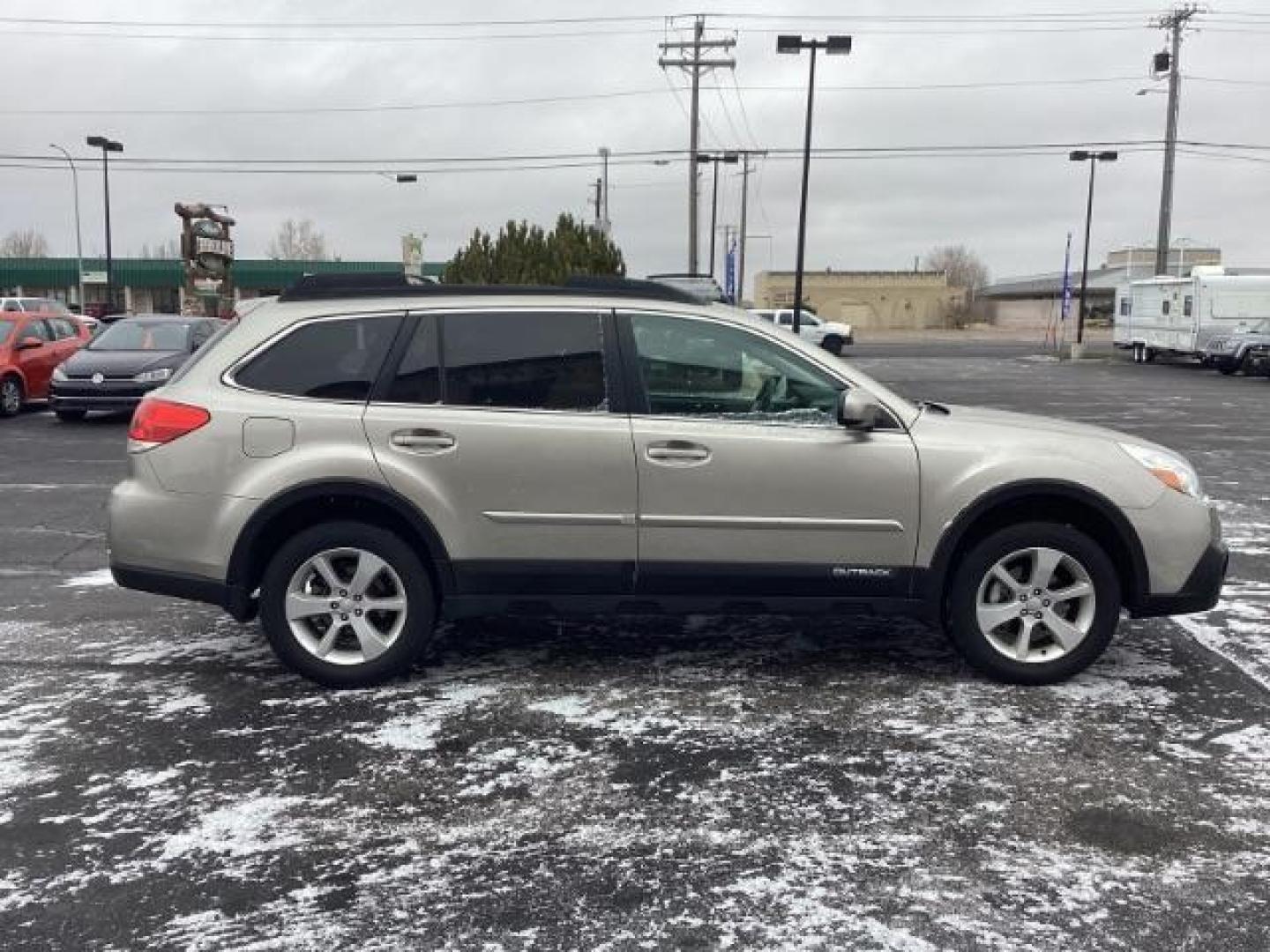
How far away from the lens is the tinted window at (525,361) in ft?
15.8

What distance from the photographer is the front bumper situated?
1541cm

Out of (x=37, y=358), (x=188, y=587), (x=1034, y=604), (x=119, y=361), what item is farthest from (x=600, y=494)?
(x=37, y=358)

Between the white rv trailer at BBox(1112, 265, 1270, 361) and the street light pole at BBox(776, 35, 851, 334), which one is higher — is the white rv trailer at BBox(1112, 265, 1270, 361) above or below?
below

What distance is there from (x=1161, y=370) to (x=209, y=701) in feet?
109

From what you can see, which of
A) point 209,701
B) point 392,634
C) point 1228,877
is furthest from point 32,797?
point 1228,877

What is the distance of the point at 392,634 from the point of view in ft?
15.9

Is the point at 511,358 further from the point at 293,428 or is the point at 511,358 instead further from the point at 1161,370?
the point at 1161,370

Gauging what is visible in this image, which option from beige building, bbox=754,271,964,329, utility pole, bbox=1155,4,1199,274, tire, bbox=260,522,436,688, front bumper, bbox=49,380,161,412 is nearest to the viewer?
tire, bbox=260,522,436,688

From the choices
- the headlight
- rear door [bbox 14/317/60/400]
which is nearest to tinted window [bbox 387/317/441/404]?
the headlight

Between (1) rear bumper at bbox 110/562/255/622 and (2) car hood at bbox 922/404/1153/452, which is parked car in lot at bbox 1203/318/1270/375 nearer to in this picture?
(2) car hood at bbox 922/404/1153/452

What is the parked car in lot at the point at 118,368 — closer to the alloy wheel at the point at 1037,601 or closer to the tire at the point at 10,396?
the tire at the point at 10,396

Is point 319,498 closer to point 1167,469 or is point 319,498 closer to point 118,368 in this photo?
point 1167,469

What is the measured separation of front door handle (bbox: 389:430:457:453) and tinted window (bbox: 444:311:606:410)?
17cm

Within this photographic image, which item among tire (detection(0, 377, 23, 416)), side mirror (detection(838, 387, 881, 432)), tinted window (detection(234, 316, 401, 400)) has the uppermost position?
tinted window (detection(234, 316, 401, 400))
